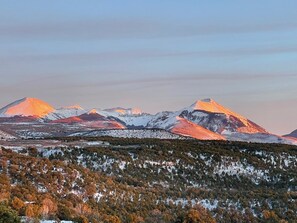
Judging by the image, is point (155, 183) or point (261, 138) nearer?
point (155, 183)

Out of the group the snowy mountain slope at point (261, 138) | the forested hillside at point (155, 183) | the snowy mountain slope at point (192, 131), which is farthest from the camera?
the snowy mountain slope at point (261, 138)

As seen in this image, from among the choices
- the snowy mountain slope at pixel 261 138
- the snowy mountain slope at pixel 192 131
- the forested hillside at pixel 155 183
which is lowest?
the snowy mountain slope at pixel 261 138

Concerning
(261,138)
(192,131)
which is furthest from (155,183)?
(261,138)

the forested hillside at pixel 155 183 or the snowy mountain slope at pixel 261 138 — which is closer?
the forested hillside at pixel 155 183

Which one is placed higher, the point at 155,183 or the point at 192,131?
the point at 155,183

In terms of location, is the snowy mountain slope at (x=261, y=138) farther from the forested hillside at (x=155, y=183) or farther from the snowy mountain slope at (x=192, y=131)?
the forested hillside at (x=155, y=183)

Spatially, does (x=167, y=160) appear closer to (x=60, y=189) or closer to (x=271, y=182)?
(x=271, y=182)

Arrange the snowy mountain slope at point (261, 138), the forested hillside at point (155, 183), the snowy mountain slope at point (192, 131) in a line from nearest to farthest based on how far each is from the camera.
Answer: the forested hillside at point (155, 183) → the snowy mountain slope at point (192, 131) → the snowy mountain slope at point (261, 138)

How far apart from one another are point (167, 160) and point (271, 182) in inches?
389

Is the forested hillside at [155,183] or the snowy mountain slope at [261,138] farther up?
the forested hillside at [155,183]

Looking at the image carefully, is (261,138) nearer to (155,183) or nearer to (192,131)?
(192,131)

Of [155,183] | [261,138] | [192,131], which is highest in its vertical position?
[155,183]

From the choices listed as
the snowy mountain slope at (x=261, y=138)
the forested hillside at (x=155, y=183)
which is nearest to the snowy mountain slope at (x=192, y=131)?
the snowy mountain slope at (x=261, y=138)

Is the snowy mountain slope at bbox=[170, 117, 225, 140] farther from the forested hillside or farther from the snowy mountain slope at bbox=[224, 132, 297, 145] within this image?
the forested hillside
